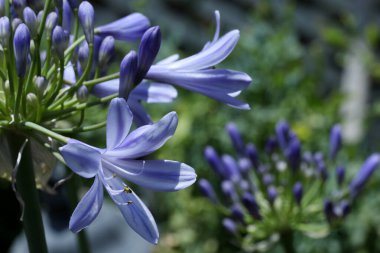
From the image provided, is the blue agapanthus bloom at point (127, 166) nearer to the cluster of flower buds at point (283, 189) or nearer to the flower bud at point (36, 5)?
the flower bud at point (36, 5)

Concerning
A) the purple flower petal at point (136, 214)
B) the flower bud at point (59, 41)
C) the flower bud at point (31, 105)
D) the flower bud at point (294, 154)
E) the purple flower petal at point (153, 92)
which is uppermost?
the flower bud at point (59, 41)

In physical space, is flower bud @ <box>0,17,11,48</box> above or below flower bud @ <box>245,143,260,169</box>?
above

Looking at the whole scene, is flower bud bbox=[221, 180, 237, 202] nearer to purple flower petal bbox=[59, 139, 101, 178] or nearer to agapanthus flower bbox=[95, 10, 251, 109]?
agapanthus flower bbox=[95, 10, 251, 109]

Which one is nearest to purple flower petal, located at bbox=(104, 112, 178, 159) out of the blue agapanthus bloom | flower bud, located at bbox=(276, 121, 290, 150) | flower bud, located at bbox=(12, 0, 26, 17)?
the blue agapanthus bloom

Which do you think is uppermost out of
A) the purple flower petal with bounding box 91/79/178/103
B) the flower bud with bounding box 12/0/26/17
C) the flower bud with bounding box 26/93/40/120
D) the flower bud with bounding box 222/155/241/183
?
the flower bud with bounding box 12/0/26/17

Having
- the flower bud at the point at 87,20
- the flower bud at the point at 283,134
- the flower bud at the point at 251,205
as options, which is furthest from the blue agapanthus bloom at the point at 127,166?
the flower bud at the point at 283,134

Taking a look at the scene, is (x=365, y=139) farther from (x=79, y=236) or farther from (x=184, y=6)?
Answer: (x=184, y=6)

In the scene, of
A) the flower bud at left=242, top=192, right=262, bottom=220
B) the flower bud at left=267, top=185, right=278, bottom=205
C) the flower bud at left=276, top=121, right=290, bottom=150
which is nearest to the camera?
the flower bud at left=242, top=192, right=262, bottom=220
